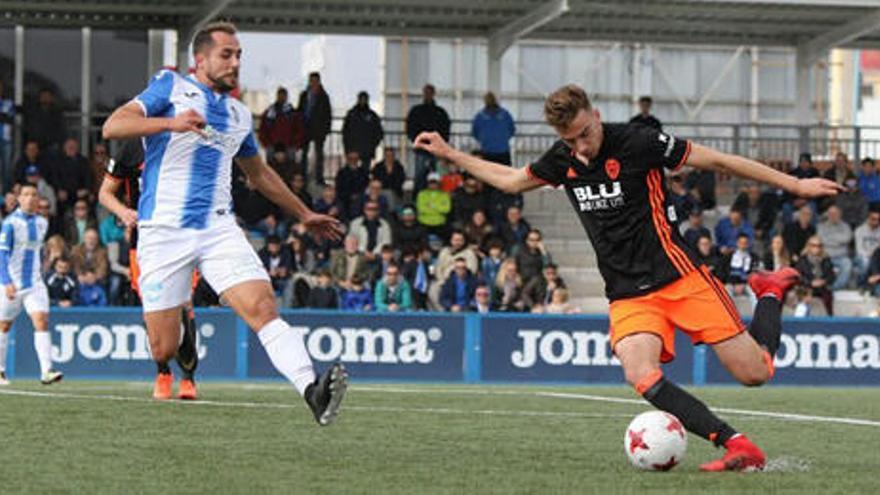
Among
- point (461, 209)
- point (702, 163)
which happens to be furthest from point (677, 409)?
point (461, 209)

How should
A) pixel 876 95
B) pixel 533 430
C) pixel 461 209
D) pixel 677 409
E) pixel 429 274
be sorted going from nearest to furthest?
pixel 677 409 < pixel 533 430 < pixel 429 274 < pixel 461 209 < pixel 876 95

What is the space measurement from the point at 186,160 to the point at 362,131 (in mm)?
18687

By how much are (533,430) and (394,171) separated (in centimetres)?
1751

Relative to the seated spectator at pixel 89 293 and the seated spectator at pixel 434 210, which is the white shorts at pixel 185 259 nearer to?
the seated spectator at pixel 89 293

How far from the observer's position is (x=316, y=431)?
11062mm

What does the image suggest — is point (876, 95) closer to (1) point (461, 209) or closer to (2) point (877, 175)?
(2) point (877, 175)

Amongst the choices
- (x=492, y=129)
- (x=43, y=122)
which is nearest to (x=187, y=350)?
(x=43, y=122)

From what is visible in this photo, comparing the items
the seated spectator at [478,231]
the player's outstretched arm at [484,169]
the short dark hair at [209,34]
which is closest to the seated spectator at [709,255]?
the seated spectator at [478,231]

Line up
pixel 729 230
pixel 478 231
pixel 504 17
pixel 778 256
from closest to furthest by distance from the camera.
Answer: pixel 778 256
pixel 478 231
pixel 729 230
pixel 504 17

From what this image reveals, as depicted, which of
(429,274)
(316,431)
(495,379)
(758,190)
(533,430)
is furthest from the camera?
(758,190)

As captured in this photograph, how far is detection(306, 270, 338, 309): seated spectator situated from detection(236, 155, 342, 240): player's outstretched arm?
13936 mm

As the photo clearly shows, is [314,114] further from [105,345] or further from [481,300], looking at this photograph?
[105,345]

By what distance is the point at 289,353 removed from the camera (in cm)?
986

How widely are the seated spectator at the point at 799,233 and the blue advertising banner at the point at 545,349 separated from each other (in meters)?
4.47
